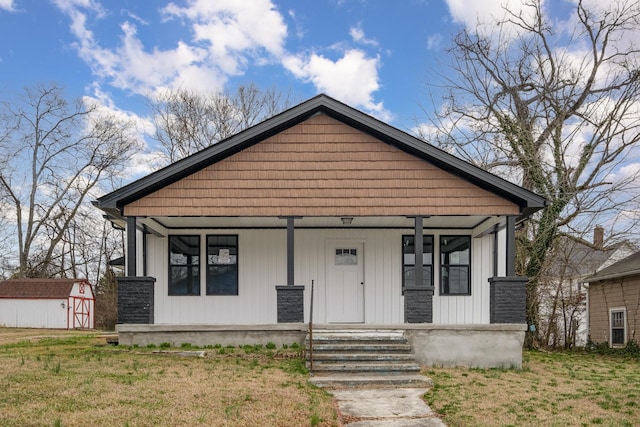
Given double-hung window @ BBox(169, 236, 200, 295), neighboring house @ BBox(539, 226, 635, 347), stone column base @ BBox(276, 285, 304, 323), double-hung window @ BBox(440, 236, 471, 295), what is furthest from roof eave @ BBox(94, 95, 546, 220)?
neighboring house @ BBox(539, 226, 635, 347)

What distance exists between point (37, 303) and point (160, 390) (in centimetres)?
2640

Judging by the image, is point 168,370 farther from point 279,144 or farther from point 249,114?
point 249,114

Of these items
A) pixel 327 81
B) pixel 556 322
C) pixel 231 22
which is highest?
pixel 231 22

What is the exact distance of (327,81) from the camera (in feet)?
69.3

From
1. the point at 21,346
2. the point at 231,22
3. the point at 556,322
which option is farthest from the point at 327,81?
the point at 21,346

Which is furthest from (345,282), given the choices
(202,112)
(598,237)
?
(202,112)

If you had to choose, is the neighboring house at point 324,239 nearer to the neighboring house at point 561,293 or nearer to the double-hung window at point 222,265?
the double-hung window at point 222,265

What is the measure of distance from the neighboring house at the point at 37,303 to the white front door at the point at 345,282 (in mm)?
22049

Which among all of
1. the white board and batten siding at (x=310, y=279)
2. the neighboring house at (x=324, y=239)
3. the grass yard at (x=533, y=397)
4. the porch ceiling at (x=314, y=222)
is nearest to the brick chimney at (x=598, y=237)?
the neighboring house at (x=324, y=239)

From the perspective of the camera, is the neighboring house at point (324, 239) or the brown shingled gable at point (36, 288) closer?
the neighboring house at point (324, 239)

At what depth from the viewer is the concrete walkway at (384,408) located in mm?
6426

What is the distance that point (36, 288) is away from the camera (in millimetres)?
30500

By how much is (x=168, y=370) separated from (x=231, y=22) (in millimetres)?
13514

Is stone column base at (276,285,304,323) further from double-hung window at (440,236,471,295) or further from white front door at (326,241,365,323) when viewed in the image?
double-hung window at (440,236,471,295)
